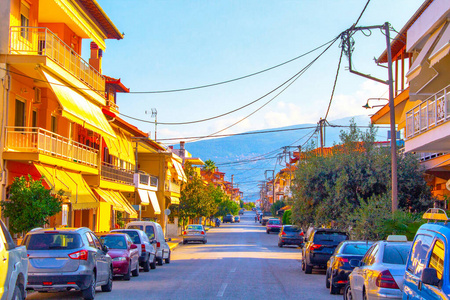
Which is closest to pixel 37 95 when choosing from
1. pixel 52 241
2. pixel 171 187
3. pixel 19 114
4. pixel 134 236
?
pixel 19 114

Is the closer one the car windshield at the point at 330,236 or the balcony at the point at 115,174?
the car windshield at the point at 330,236

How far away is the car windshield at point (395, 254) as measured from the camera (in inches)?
420

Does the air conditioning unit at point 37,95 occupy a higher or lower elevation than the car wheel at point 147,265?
higher

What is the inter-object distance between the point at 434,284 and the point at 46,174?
18661mm

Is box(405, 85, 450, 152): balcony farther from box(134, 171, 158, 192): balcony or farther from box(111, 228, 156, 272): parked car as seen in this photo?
box(134, 171, 158, 192): balcony

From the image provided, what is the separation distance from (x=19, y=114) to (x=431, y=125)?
1574 centimetres

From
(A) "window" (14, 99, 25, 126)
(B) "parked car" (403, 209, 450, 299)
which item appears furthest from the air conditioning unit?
(B) "parked car" (403, 209, 450, 299)

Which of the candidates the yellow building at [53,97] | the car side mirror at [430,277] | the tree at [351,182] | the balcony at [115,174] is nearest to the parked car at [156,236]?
the yellow building at [53,97]

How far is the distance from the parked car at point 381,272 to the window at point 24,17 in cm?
1705

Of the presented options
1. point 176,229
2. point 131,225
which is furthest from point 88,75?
point 176,229

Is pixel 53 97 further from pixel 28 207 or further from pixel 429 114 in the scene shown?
pixel 429 114

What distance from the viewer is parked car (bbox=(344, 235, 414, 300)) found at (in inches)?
379

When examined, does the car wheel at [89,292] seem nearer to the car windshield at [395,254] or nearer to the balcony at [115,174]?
the car windshield at [395,254]

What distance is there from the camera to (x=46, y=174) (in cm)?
2261
